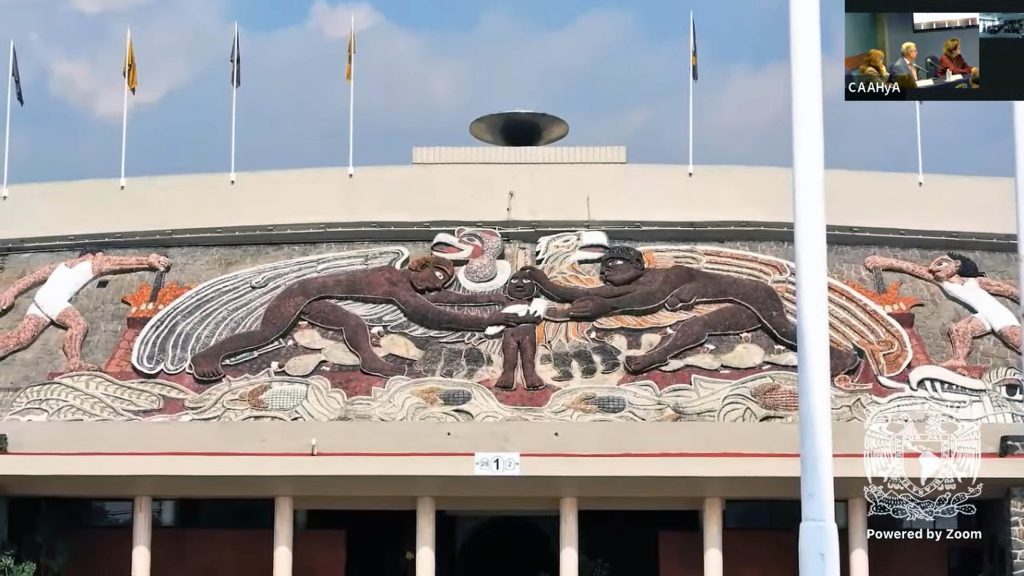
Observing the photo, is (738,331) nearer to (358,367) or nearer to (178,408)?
(358,367)

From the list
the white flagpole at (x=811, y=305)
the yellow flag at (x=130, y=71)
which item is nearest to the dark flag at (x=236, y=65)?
the yellow flag at (x=130, y=71)

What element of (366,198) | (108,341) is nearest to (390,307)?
(366,198)

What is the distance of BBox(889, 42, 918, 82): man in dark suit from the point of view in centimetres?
682

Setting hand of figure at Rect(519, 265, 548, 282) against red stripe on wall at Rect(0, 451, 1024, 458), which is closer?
red stripe on wall at Rect(0, 451, 1024, 458)

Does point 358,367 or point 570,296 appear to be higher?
point 570,296

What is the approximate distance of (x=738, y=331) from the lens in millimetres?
15414

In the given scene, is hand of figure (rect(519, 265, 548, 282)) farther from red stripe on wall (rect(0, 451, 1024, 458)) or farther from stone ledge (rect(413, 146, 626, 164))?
red stripe on wall (rect(0, 451, 1024, 458))

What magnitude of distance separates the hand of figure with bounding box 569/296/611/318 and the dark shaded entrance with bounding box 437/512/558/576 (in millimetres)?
2569

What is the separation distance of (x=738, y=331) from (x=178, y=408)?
6984 millimetres

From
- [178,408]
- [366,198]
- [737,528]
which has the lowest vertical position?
[737,528]

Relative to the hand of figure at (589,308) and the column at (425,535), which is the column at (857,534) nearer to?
the hand of figure at (589,308)

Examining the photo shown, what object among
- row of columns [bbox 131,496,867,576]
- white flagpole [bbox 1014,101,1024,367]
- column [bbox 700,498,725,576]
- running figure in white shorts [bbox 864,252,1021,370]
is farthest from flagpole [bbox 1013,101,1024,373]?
running figure in white shorts [bbox 864,252,1021,370]

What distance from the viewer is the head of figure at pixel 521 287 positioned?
15.9 meters

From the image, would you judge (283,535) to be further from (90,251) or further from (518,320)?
(90,251)
